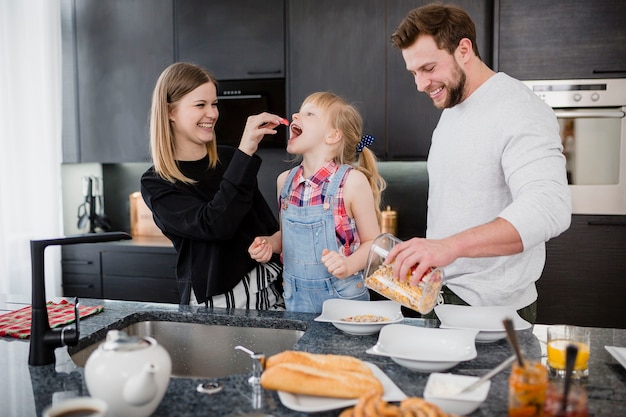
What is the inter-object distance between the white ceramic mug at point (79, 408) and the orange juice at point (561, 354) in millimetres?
884

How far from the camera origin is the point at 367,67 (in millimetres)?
3391

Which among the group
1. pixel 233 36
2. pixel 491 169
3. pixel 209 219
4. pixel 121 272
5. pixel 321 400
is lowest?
pixel 121 272

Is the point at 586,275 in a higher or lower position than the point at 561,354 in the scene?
lower

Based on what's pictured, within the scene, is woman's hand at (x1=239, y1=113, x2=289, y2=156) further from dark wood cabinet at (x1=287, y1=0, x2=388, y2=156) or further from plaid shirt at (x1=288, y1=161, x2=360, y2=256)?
dark wood cabinet at (x1=287, y1=0, x2=388, y2=156)

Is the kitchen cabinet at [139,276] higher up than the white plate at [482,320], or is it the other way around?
the white plate at [482,320]

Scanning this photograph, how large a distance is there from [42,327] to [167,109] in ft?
3.06

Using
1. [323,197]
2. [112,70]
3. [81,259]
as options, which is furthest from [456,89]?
[81,259]

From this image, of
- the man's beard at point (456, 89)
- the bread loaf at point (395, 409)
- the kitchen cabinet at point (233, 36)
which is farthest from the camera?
the kitchen cabinet at point (233, 36)

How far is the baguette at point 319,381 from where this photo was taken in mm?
1038

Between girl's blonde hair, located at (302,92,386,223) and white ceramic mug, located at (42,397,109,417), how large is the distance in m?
1.36

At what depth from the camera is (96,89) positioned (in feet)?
12.6

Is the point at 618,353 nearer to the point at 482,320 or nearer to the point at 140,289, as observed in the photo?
the point at 482,320

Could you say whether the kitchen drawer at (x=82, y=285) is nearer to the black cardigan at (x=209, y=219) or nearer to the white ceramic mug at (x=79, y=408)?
the black cardigan at (x=209, y=219)

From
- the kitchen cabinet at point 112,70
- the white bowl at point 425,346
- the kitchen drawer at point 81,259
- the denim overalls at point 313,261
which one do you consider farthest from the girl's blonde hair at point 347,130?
the kitchen drawer at point 81,259
